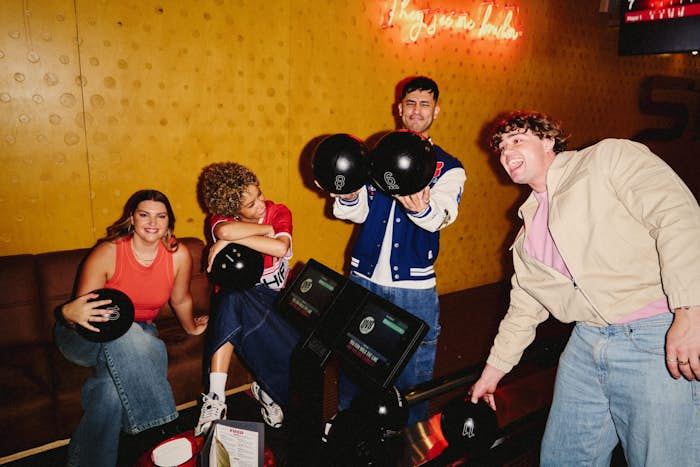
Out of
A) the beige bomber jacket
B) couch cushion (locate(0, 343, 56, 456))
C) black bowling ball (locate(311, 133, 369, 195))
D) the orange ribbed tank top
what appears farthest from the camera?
the orange ribbed tank top

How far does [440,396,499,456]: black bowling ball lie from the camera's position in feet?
5.37

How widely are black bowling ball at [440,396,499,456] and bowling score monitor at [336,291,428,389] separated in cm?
Result: 63

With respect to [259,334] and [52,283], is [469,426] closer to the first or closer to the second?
[259,334]

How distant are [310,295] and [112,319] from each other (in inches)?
46.3

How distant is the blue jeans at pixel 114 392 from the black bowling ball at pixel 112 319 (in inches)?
6.6

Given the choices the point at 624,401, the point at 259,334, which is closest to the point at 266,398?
the point at 259,334

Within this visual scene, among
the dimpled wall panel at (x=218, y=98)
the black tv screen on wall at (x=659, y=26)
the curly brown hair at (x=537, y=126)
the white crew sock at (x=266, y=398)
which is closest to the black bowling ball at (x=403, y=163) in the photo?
the curly brown hair at (x=537, y=126)

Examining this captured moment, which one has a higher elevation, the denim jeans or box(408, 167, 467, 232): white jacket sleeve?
box(408, 167, 467, 232): white jacket sleeve

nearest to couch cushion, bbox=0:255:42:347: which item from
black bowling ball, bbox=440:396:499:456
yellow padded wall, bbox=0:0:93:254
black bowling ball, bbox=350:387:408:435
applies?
yellow padded wall, bbox=0:0:93:254

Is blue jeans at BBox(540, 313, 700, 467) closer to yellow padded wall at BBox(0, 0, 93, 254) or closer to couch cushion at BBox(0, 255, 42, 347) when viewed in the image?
couch cushion at BBox(0, 255, 42, 347)

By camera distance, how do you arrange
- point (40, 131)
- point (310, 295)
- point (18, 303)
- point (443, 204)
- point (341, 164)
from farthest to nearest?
1. point (40, 131)
2. point (18, 303)
3. point (443, 204)
4. point (341, 164)
5. point (310, 295)

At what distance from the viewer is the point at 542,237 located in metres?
1.61

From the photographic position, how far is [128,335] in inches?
89.4

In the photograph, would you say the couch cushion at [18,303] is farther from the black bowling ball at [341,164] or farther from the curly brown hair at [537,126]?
the curly brown hair at [537,126]
